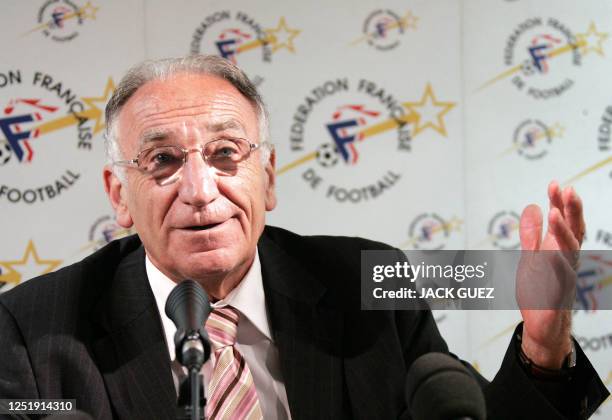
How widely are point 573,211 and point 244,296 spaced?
25.1 inches

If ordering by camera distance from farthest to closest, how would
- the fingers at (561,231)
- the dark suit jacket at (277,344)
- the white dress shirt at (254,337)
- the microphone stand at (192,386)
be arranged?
the white dress shirt at (254,337), the dark suit jacket at (277,344), the fingers at (561,231), the microphone stand at (192,386)

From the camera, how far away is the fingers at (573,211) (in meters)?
1.15

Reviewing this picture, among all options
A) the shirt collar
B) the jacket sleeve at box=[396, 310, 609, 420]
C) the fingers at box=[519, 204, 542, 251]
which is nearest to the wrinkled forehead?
the shirt collar

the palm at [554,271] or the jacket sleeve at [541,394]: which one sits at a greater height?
the palm at [554,271]

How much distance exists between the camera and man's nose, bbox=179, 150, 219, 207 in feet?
4.25

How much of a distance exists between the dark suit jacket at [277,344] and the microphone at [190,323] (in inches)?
15.6

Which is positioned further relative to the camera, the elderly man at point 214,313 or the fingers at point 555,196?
the elderly man at point 214,313

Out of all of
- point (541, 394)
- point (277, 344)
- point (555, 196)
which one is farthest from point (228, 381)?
point (555, 196)

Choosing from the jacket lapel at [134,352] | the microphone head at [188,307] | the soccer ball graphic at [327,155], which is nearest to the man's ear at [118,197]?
the jacket lapel at [134,352]

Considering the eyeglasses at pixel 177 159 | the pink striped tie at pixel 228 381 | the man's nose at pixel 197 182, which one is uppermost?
the eyeglasses at pixel 177 159

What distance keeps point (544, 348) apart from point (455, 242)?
60.4 inches

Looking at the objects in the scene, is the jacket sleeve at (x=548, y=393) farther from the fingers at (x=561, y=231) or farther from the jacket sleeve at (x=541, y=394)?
the fingers at (x=561, y=231)

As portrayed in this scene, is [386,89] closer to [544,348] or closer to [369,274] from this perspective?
[369,274]

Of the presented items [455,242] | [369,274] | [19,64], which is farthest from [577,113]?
[19,64]
